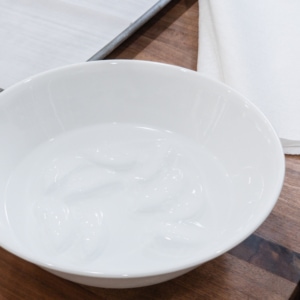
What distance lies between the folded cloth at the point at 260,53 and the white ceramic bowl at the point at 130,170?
14 cm

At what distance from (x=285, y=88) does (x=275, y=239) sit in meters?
0.26

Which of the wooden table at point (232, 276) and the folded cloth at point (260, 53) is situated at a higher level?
the folded cloth at point (260, 53)

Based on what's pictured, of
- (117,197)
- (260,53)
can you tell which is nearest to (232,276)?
(117,197)

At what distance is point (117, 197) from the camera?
0.53m

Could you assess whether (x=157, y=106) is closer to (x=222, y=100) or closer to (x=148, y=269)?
(x=222, y=100)

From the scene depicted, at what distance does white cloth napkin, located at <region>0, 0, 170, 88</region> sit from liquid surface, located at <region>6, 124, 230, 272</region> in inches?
7.7

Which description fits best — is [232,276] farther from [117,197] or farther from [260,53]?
[260,53]

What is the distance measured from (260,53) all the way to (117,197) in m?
0.38

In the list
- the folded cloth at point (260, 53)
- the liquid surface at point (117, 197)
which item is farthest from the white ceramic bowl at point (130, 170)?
the folded cloth at point (260, 53)

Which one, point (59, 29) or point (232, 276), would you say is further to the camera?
point (59, 29)

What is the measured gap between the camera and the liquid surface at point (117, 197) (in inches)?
18.5

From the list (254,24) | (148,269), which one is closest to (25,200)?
(148,269)

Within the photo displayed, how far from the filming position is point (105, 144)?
1.94ft

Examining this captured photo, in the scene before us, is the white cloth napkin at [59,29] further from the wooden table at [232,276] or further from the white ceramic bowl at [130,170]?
the wooden table at [232,276]
